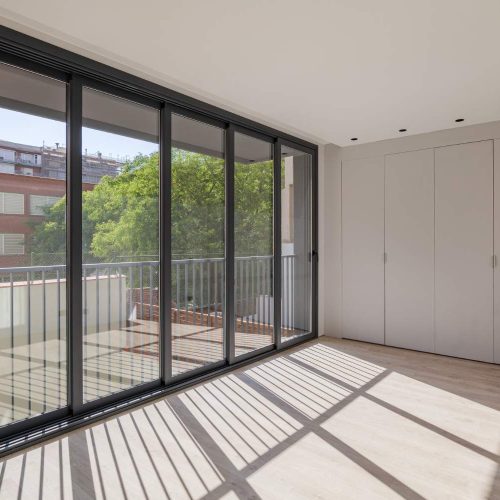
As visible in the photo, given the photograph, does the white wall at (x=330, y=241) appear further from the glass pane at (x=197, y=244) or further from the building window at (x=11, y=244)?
the building window at (x=11, y=244)

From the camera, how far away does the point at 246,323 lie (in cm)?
427

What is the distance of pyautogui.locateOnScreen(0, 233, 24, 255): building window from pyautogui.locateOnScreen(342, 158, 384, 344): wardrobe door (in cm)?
379

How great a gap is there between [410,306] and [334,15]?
3522mm

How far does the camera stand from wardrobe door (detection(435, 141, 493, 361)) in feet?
14.1

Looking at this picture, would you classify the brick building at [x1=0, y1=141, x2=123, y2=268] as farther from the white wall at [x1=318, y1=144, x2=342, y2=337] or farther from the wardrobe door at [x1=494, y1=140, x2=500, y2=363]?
the wardrobe door at [x1=494, y1=140, x2=500, y2=363]

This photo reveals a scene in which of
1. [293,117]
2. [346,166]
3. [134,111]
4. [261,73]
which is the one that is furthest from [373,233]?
[134,111]

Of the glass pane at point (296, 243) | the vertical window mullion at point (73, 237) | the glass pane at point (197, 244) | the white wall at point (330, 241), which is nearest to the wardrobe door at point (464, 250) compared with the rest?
the white wall at point (330, 241)

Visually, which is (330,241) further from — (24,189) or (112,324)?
(24,189)

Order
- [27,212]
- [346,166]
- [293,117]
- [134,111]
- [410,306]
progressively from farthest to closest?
A: 1. [346,166]
2. [410,306]
3. [293,117]
4. [134,111]
5. [27,212]

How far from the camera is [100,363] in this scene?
2.98 m

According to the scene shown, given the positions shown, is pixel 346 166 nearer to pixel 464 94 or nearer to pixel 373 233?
pixel 373 233

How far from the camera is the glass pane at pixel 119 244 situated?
2.91 meters

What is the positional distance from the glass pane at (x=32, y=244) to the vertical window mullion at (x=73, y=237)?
0.13ft

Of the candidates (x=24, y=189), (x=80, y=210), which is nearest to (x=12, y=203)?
(x=24, y=189)
